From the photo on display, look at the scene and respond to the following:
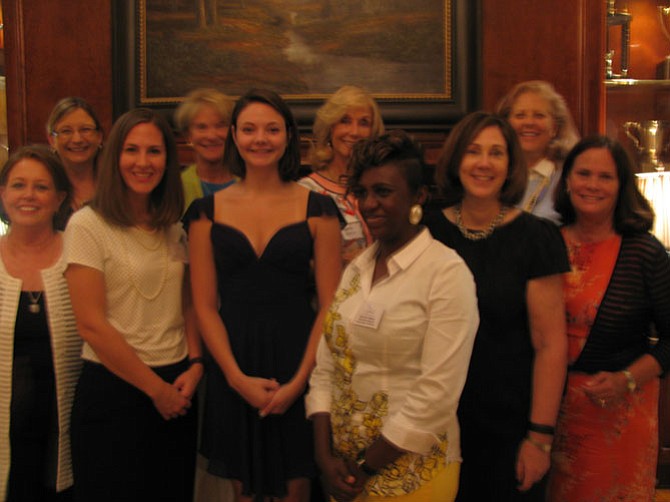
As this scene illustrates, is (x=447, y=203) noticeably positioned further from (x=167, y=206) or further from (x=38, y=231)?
(x=38, y=231)

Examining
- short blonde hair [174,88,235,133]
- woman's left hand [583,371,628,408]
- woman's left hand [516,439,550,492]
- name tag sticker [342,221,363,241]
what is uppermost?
short blonde hair [174,88,235,133]

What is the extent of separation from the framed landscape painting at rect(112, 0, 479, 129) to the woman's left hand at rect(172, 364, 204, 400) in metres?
1.63

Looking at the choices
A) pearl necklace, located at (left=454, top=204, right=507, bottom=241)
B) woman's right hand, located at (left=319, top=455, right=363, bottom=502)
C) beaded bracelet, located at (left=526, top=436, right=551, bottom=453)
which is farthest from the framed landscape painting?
woman's right hand, located at (left=319, top=455, right=363, bottom=502)

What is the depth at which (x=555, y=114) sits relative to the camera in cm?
264

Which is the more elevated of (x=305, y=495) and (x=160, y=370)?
(x=160, y=370)

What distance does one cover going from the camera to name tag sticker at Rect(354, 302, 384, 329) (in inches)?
61.3

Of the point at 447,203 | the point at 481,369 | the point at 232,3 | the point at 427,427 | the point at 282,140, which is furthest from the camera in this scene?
the point at 232,3

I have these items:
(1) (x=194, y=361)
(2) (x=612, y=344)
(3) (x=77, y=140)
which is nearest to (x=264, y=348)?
(1) (x=194, y=361)

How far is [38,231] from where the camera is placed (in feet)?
7.34

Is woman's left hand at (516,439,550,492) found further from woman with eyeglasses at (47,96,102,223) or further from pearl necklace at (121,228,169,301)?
woman with eyeglasses at (47,96,102,223)

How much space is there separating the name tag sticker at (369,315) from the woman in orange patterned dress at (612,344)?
2.53ft

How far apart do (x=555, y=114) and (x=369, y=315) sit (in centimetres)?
152

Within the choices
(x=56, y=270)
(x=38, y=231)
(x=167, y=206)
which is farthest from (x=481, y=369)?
(x=38, y=231)

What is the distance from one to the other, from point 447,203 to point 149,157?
973 mm
